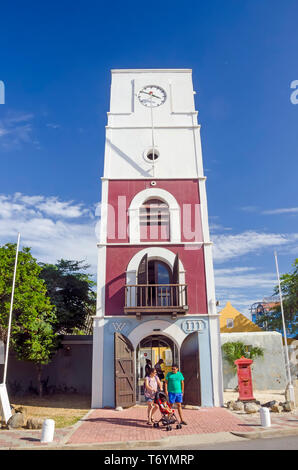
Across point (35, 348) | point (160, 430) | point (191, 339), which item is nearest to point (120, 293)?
point (191, 339)

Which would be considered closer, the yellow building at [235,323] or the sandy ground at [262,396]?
the sandy ground at [262,396]

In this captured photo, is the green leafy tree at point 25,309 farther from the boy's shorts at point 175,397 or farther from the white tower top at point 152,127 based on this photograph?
the boy's shorts at point 175,397

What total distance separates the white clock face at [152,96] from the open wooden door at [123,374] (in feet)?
38.5

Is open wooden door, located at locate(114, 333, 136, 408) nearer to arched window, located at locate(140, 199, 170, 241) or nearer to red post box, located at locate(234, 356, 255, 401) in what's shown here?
red post box, located at locate(234, 356, 255, 401)

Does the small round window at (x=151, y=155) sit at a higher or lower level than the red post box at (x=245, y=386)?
higher

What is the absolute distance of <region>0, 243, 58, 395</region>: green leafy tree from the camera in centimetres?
1263

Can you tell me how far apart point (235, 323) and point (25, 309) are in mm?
15199

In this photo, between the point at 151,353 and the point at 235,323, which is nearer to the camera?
the point at 151,353

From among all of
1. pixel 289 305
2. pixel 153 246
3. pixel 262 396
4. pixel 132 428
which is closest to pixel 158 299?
pixel 153 246

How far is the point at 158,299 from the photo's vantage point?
45.2ft

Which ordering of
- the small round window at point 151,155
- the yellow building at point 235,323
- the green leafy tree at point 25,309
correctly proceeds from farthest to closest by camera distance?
the yellow building at point 235,323 → the small round window at point 151,155 → the green leafy tree at point 25,309

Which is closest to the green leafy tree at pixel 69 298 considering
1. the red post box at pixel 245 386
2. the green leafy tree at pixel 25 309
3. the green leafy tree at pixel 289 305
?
the green leafy tree at pixel 25 309

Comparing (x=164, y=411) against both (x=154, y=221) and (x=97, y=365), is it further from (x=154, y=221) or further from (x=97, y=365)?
(x=154, y=221)

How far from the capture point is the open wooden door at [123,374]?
38.1 feet
